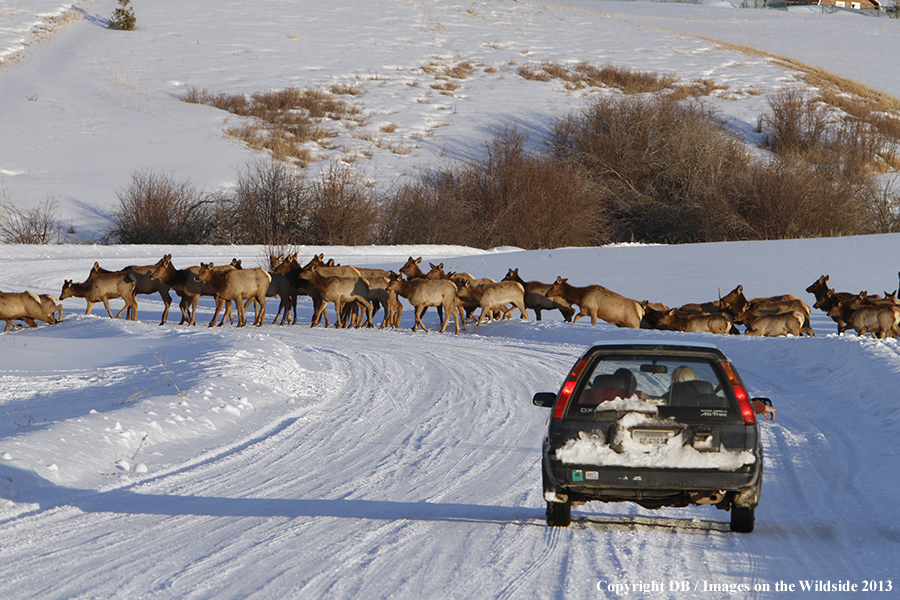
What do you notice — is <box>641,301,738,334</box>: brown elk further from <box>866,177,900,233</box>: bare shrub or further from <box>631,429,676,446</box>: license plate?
<box>866,177,900,233</box>: bare shrub

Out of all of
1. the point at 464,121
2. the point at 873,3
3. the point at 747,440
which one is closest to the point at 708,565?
the point at 747,440

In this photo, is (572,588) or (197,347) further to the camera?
(197,347)

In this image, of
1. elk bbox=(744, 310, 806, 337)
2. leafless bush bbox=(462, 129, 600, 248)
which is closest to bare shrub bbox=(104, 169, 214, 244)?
leafless bush bbox=(462, 129, 600, 248)

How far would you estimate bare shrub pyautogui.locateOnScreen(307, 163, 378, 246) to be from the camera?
4488 cm

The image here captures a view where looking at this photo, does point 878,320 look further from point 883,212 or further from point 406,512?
point 883,212

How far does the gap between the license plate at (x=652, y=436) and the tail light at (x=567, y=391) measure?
1.74ft

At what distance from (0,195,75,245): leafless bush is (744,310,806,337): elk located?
33829 mm

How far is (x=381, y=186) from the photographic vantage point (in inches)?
2094

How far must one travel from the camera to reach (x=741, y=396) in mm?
6016

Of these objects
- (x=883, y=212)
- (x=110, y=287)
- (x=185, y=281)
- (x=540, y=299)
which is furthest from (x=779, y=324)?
(x=883, y=212)

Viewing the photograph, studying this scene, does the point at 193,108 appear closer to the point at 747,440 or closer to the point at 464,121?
the point at 464,121

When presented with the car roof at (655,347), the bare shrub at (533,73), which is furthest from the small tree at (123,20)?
the car roof at (655,347)

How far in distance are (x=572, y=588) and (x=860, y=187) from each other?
2125 inches

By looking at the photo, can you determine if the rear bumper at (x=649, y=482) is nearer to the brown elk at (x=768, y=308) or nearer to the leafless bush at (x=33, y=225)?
the brown elk at (x=768, y=308)
